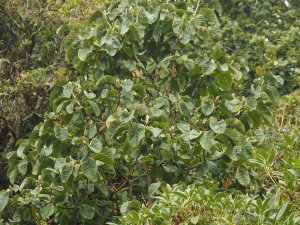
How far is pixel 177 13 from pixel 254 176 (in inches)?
49.0

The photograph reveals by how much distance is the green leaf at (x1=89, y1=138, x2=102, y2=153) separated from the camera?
Answer: 12.9 ft

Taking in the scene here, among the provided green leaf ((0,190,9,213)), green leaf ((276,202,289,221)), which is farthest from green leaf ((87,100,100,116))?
green leaf ((276,202,289,221))

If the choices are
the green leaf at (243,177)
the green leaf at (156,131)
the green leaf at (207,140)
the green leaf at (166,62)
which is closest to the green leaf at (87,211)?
the green leaf at (156,131)

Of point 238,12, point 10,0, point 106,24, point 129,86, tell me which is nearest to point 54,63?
point 10,0

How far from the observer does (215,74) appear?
454 cm

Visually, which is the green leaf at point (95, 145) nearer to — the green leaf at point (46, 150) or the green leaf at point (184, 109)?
the green leaf at point (46, 150)

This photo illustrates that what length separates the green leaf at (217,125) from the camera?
4016mm

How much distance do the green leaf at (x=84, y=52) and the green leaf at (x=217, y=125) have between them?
92 centimetres

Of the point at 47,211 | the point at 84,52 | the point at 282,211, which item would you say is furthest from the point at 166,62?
the point at 282,211

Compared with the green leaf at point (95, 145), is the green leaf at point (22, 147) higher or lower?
lower

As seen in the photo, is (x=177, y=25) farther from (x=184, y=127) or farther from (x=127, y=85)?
(x=184, y=127)

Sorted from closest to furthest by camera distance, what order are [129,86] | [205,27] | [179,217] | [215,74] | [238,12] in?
[179,217]
[129,86]
[215,74]
[205,27]
[238,12]

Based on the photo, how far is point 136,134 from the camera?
3916mm

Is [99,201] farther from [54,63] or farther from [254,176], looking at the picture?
[54,63]
